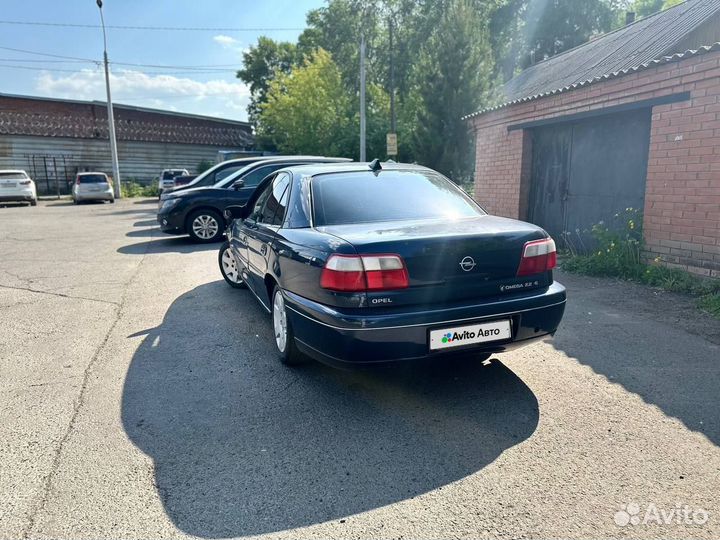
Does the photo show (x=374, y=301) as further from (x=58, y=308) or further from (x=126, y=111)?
(x=126, y=111)

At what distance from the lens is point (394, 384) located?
3.63 m

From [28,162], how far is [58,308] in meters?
29.1

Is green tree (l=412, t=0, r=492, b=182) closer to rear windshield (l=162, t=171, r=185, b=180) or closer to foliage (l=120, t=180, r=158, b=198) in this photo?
rear windshield (l=162, t=171, r=185, b=180)

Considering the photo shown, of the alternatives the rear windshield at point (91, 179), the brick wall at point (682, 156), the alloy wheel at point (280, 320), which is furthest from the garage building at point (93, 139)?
the alloy wheel at point (280, 320)

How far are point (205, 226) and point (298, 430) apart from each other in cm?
842

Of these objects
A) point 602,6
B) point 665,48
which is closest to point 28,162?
point 665,48

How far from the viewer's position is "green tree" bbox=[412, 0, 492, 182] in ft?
64.7

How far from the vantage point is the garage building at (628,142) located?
20.8ft

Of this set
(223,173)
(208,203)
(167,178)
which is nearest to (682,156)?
(208,203)

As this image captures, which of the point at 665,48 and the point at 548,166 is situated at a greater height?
the point at 665,48

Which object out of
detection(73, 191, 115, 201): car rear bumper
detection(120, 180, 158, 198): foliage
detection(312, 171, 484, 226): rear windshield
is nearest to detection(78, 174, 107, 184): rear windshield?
detection(73, 191, 115, 201): car rear bumper

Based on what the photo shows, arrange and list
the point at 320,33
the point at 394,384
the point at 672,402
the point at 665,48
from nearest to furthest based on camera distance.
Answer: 1. the point at 672,402
2. the point at 394,384
3. the point at 665,48
4. the point at 320,33

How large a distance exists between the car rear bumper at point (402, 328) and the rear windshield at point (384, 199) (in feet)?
2.44

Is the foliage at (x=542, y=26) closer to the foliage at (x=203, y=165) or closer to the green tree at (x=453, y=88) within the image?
the green tree at (x=453, y=88)
